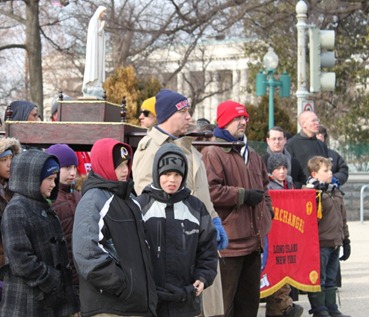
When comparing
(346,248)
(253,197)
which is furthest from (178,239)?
(346,248)

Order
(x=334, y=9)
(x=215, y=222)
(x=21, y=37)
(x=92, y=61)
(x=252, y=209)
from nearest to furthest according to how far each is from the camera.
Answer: (x=215, y=222) < (x=252, y=209) < (x=92, y=61) < (x=334, y=9) < (x=21, y=37)

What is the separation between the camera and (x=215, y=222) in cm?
655

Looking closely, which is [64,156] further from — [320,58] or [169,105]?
[320,58]

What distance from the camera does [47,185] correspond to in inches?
225

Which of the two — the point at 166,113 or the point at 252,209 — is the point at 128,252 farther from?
the point at 252,209

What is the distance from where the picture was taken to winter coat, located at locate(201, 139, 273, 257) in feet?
24.0

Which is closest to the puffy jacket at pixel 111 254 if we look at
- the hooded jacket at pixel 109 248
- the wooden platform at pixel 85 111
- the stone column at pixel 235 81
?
the hooded jacket at pixel 109 248

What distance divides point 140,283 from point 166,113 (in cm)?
159

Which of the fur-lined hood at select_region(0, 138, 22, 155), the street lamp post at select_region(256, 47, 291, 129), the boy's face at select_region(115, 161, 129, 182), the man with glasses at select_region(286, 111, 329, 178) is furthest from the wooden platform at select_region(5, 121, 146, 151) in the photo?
the street lamp post at select_region(256, 47, 291, 129)

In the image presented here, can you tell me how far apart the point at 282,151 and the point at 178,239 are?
4.68 meters

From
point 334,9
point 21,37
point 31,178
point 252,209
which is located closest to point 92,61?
point 252,209

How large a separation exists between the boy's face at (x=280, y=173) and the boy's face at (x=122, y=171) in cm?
429

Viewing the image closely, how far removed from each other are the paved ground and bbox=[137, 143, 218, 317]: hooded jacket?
4.14 meters

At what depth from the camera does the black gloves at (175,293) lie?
5.62 meters
